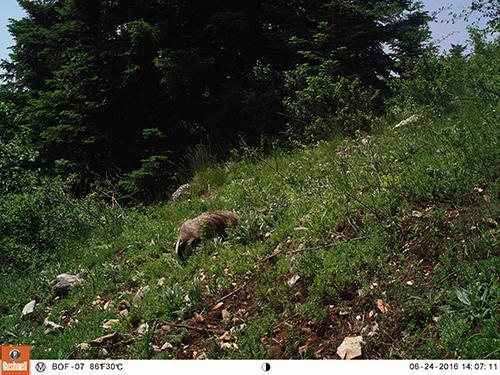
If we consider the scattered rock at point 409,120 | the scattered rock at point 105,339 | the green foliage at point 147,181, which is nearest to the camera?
the scattered rock at point 105,339

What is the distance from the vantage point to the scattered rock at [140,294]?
4.85 meters

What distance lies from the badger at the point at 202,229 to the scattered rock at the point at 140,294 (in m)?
0.58

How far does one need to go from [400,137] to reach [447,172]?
2309 mm

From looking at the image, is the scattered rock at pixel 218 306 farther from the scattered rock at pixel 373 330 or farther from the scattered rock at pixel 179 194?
the scattered rock at pixel 179 194

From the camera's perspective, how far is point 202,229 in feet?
18.3

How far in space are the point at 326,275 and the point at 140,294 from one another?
2100 millimetres

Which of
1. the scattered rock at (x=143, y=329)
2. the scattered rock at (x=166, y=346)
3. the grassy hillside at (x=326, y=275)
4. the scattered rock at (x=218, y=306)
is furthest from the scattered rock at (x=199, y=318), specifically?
the scattered rock at (x=143, y=329)

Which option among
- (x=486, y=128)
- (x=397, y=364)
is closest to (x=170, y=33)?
(x=486, y=128)

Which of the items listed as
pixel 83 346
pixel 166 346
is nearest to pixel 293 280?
pixel 166 346

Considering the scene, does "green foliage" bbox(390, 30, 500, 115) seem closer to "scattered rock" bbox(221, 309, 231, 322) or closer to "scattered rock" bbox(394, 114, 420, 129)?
"scattered rock" bbox(394, 114, 420, 129)

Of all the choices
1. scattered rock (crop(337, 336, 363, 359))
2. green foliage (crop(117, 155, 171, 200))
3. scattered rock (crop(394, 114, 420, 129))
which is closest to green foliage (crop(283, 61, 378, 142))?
scattered rock (crop(394, 114, 420, 129))

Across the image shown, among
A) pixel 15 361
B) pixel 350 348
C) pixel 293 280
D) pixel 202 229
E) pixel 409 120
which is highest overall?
pixel 409 120

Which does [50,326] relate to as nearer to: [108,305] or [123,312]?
[108,305]

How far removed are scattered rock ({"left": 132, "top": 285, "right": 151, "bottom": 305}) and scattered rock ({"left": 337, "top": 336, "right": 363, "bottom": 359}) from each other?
2.31 meters
